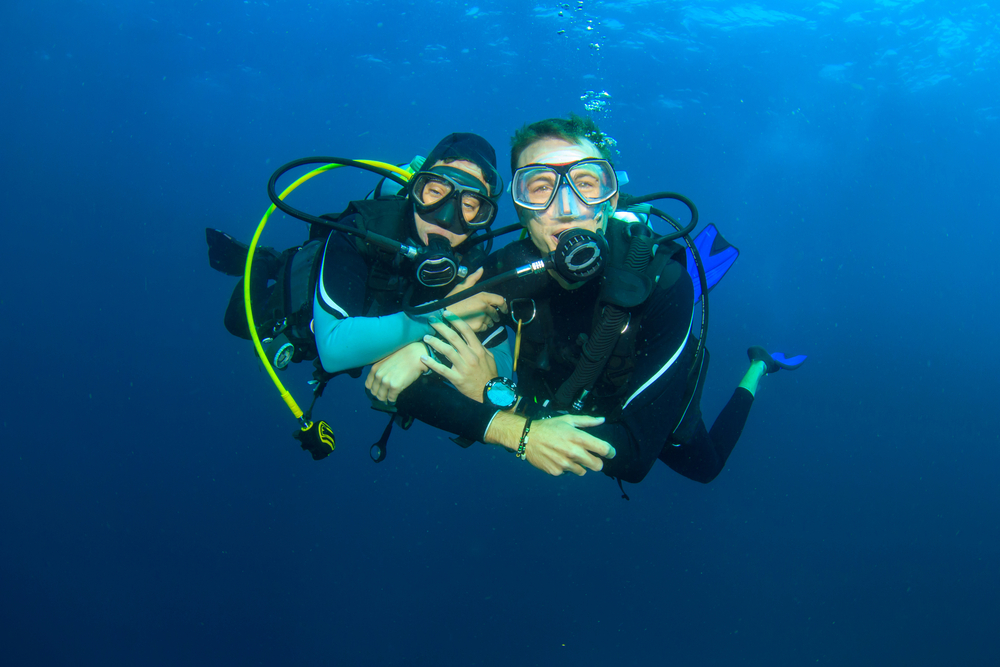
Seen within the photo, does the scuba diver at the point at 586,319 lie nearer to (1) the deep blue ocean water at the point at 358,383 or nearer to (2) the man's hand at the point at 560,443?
(2) the man's hand at the point at 560,443

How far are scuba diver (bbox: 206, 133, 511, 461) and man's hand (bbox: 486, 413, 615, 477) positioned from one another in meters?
0.43

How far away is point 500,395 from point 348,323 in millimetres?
985

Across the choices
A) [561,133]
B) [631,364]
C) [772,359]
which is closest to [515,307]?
[631,364]

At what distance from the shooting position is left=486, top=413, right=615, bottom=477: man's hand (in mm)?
2057

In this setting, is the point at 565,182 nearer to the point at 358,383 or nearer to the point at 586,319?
the point at 586,319

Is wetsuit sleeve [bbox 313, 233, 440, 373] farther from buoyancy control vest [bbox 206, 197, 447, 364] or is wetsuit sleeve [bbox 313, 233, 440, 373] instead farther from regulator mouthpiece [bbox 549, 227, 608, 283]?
regulator mouthpiece [bbox 549, 227, 608, 283]

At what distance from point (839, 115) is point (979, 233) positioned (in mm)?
23586

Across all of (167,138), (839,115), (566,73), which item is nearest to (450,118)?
(566,73)

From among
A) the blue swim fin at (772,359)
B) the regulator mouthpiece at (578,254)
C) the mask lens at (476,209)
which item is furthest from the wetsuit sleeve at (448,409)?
the blue swim fin at (772,359)

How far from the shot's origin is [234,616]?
1515cm

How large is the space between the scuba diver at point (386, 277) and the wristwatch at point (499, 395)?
0.11 m

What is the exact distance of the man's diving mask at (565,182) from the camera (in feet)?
8.90

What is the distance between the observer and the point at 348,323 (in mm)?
2510

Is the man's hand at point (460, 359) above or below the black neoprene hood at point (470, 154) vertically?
below
